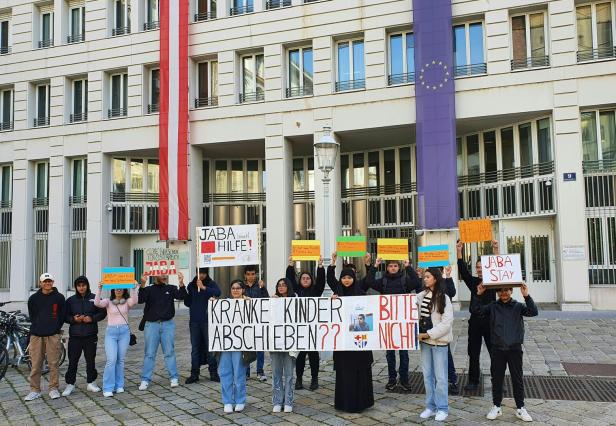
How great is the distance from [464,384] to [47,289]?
6.85 m

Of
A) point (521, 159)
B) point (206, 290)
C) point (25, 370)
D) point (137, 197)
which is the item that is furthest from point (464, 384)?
point (137, 197)

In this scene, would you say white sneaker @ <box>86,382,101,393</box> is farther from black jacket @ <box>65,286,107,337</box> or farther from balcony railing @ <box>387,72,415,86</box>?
balcony railing @ <box>387,72,415,86</box>

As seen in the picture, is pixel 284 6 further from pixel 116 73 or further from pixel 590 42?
pixel 590 42

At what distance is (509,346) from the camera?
671 centimetres

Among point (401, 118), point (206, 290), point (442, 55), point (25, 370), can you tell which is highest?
point (442, 55)

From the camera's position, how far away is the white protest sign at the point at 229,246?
875 centimetres

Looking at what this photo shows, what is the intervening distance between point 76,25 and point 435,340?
24.1m

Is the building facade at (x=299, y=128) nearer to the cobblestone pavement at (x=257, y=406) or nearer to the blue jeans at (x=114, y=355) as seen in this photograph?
the cobblestone pavement at (x=257, y=406)

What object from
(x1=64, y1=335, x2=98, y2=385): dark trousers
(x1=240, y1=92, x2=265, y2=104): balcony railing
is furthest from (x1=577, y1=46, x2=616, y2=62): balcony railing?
(x1=64, y1=335, x2=98, y2=385): dark trousers

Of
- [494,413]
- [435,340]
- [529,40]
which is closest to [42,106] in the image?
[529,40]

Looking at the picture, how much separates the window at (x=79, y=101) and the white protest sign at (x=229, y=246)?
18017mm

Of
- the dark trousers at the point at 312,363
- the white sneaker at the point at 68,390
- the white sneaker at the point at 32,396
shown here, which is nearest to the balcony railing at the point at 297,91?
the dark trousers at the point at 312,363

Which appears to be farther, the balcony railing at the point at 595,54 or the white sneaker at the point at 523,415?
the balcony railing at the point at 595,54

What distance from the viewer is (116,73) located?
24.0 m
